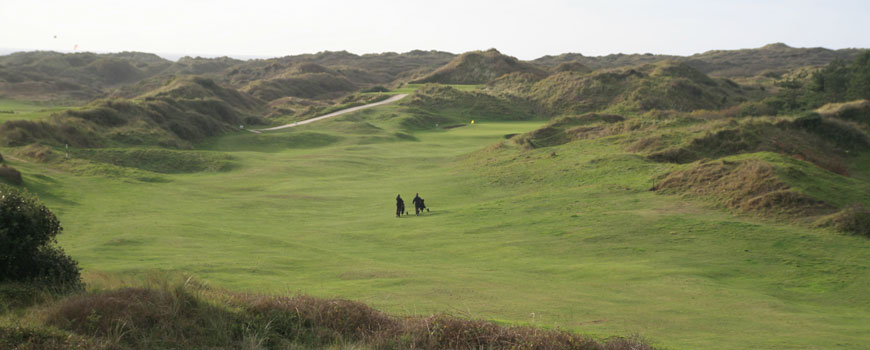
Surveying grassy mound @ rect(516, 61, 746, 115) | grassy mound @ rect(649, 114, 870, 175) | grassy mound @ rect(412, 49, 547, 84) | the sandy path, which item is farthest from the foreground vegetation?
grassy mound @ rect(412, 49, 547, 84)

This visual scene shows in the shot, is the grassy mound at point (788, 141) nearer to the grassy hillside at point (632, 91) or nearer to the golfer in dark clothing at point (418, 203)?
the golfer in dark clothing at point (418, 203)

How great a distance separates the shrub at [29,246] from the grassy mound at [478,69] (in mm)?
126261

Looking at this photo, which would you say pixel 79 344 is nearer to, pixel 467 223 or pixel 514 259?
pixel 514 259

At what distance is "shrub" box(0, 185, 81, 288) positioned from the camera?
1172 cm

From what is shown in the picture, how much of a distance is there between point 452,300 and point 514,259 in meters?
6.18

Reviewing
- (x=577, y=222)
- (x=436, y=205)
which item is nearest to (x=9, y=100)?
(x=436, y=205)

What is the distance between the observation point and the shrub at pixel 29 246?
1172 cm

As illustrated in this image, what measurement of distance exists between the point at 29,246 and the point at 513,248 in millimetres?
13706

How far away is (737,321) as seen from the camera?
12.5 meters

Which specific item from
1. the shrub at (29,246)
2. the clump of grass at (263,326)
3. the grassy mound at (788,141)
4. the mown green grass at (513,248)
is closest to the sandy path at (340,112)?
the mown green grass at (513,248)

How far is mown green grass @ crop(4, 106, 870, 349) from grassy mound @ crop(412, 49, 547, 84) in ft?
330

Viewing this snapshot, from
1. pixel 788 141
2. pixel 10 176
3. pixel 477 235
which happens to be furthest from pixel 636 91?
pixel 10 176

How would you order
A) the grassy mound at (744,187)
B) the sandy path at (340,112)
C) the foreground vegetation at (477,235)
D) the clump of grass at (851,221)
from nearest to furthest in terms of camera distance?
1. the foreground vegetation at (477,235)
2. the clump of grass at (851,221)
3. the grassy mound at (744,187)
4. the sandy path at (340,112)

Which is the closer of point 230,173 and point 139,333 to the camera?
point 139,333
